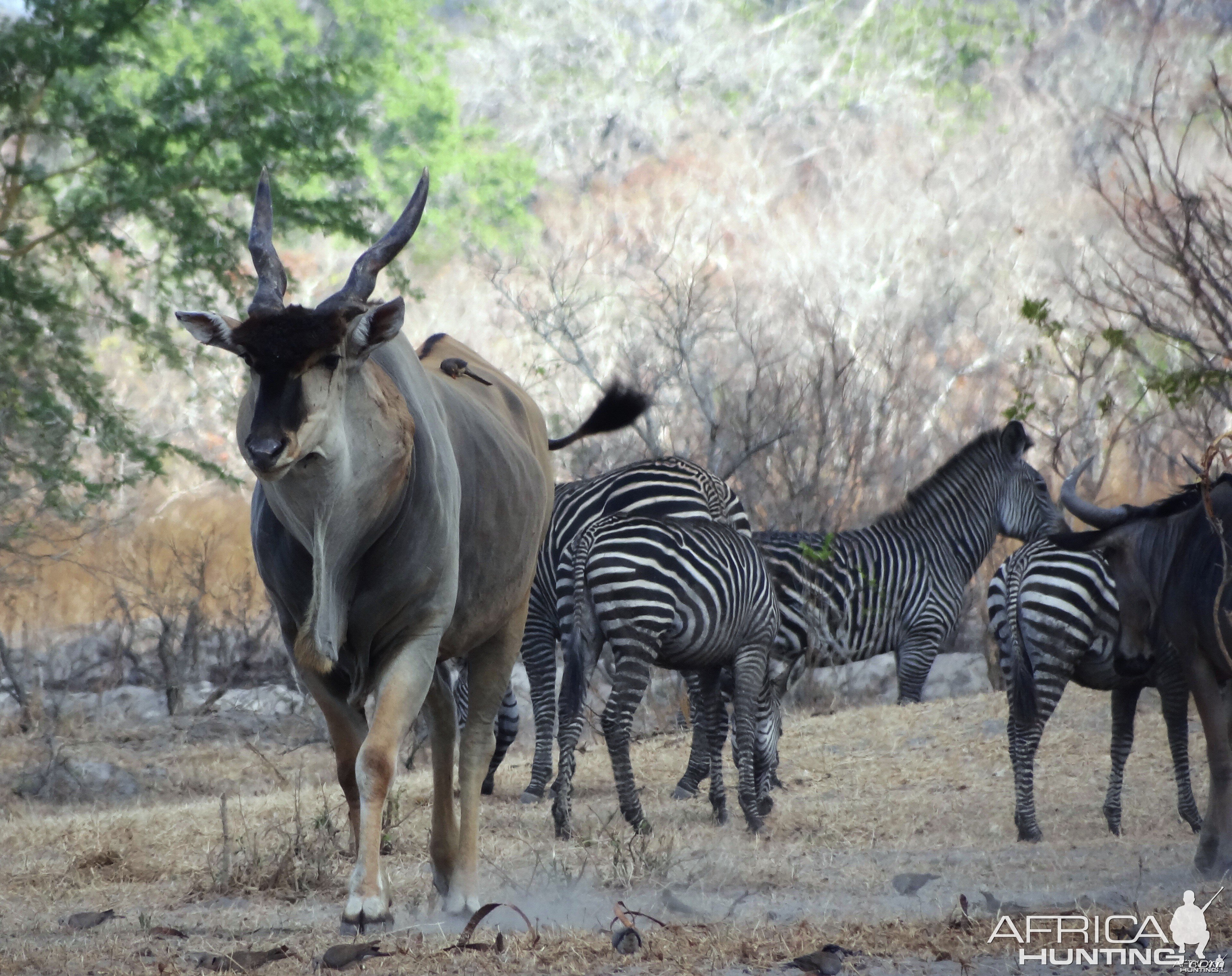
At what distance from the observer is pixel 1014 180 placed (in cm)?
3694

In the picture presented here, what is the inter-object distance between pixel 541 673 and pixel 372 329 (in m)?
5.41

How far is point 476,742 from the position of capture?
535cm

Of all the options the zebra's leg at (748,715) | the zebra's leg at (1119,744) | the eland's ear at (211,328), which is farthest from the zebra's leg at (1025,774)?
the eland's ear at (211,328)

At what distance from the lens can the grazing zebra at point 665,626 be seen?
24.3ft

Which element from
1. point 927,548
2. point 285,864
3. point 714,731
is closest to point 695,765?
point 714,731

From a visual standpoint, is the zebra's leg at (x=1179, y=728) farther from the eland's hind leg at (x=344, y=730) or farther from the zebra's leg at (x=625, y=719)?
the eland's hind leg at (x=344, y=730)

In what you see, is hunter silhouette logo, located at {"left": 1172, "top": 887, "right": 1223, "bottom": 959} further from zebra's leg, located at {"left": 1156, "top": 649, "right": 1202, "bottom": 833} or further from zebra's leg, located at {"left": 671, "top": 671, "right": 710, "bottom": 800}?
zebra's leg, located at {"left": 671, "top": 671, "right": 710, "bottom": 800}

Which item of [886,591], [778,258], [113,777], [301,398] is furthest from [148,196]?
[778,258]

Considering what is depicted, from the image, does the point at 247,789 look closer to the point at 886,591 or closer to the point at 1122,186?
the point at 886,591

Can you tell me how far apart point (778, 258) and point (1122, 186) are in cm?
2643

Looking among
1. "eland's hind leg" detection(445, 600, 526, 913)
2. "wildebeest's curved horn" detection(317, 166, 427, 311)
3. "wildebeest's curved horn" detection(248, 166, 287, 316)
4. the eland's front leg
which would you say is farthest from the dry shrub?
"wildebeest's curved horn" detection(317, 166, 427, 311)

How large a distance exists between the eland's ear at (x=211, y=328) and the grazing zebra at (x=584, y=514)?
503cm

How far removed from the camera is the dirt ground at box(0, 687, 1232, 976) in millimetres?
4121

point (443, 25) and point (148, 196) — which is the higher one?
point (443, 25)
